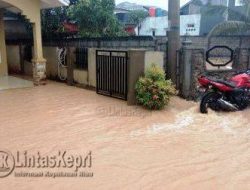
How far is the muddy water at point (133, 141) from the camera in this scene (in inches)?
150

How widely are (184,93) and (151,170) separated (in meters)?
4.40

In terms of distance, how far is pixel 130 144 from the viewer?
5.02m

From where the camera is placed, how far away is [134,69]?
7.27 meters

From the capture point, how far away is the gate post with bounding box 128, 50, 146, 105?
23.7 ft

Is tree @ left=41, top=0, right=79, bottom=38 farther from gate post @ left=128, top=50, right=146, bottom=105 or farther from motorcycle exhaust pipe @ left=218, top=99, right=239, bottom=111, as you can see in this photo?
motorcycle exhaust pipe @ left=218, top=99, right=239, bottom=111

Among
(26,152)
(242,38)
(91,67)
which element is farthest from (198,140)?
(242,38)

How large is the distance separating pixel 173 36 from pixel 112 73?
194cm

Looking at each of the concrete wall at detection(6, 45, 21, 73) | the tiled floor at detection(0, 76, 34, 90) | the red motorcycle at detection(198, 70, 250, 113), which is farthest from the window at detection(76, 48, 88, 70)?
the concrete wall at detection(6, 45, 21, 73)

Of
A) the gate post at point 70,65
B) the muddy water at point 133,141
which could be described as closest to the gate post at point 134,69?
the muddy water at point 133,141

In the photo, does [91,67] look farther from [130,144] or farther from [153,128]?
[130,144]

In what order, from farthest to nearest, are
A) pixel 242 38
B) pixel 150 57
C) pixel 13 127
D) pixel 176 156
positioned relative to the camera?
pixel 242 38 → pixel 150 57 → pixel 13 127 → pixel 176 156

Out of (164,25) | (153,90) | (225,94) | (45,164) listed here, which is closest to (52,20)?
(153,90)

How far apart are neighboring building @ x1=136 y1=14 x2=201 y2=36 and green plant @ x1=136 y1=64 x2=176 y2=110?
17.4 meters

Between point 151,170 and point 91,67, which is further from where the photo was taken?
point 91,67
